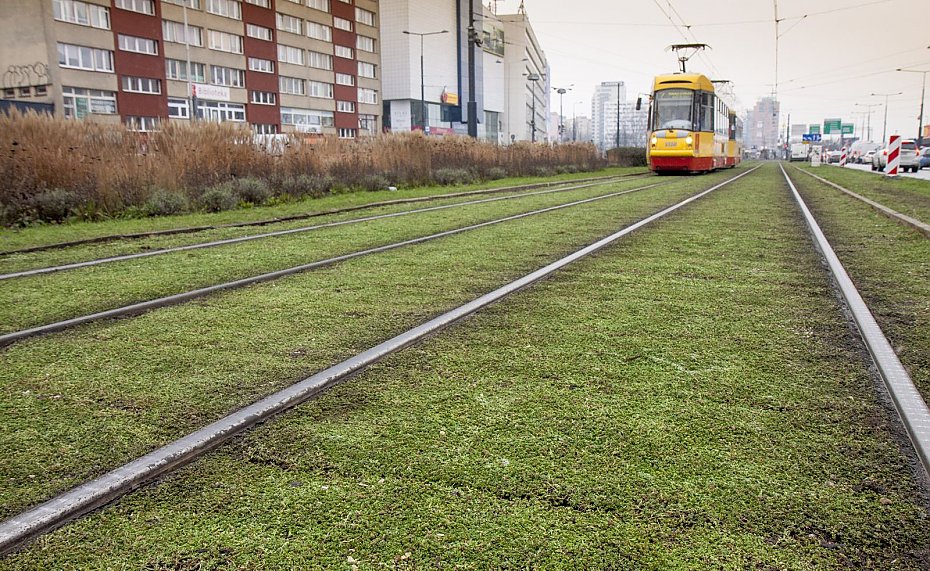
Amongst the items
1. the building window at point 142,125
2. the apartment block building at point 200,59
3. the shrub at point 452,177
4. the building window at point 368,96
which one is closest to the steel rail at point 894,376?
the building window at point 142,125

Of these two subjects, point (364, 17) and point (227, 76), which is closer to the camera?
point (227, 76)

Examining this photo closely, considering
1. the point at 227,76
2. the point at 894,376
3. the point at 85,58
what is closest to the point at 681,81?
the point at 894,376

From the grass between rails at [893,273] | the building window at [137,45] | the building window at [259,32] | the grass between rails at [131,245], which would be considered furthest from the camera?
the building window at [259,32]

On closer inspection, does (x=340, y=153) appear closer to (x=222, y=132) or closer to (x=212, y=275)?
(x=222, y=132)

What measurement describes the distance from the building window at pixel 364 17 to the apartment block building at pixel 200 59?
112mm

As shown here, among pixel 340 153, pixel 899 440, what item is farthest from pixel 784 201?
pixel 899 440

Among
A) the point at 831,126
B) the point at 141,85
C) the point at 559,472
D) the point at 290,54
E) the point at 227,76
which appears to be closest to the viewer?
the point at 559,472

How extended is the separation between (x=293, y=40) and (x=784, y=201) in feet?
209

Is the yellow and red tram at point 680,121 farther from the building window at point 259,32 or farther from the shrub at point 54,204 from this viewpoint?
the building window at point 259,32

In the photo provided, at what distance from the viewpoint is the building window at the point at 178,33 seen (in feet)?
178

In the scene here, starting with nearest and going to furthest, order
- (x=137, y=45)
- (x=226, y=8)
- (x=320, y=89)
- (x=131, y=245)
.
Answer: (x=131, y=245), (x=137, y=45), (x=226, y=8), (x=320, y=89)

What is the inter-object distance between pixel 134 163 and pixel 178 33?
159ft

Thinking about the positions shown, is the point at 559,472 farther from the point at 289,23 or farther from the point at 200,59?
the point at 289,23

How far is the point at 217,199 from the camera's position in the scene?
571 inches
